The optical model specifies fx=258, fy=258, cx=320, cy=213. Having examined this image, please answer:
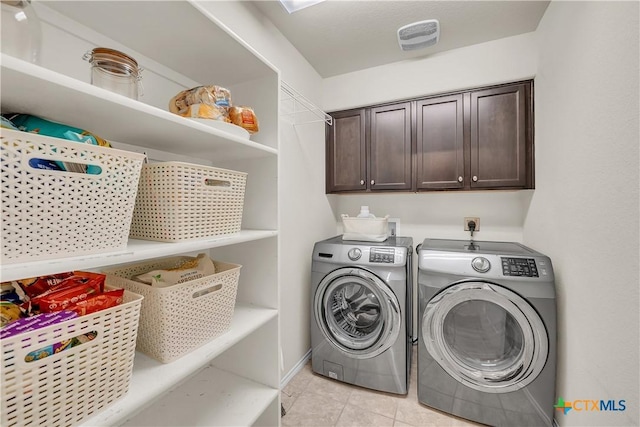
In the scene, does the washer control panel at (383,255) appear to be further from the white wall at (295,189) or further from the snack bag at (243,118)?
the snack bag at (243,118)

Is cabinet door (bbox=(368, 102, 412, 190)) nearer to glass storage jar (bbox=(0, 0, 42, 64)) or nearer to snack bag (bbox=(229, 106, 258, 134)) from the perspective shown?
snack bag (bbox=(229, 106, 258, 134))

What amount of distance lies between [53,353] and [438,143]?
231 cm

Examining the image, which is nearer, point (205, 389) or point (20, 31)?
point (20, 31)

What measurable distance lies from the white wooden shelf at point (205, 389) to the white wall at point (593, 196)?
134 cm

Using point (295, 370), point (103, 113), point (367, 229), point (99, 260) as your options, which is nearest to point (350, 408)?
point (295, 370)

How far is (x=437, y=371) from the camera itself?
163 cm

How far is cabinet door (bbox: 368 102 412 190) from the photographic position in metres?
2.17

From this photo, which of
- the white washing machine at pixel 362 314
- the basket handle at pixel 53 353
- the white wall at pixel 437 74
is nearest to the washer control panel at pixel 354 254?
the white washing machine at pixel 362 314

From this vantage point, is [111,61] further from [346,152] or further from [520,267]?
[520,267]

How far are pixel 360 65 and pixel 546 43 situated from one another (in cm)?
129

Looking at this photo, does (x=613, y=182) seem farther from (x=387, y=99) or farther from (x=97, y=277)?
(x=97, y=277)

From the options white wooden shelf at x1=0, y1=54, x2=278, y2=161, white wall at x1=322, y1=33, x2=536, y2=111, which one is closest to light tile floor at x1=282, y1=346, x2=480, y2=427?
white wooden shelf at x1=0, y1=54, x2=278, y2=161

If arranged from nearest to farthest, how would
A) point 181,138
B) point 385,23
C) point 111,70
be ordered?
1. point 111,70
2. point 181,138
3. point 385,23

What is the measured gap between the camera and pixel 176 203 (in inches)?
30.5
